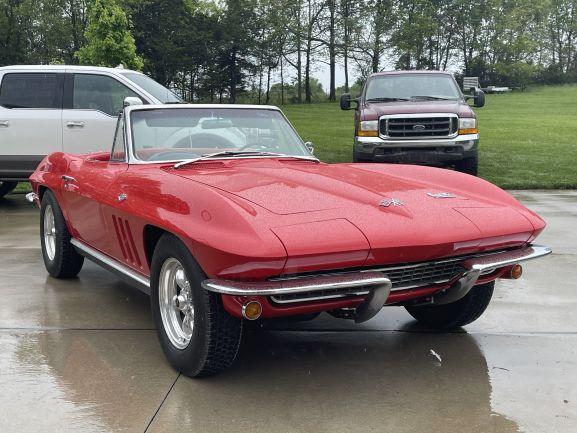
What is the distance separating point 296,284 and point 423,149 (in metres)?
8.64

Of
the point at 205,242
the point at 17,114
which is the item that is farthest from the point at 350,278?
the point at 17,114

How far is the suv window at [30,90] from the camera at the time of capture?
383 inches

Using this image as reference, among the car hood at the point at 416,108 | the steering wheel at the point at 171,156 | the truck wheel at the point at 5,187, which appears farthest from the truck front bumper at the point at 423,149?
the steering wheel at the point at 171,156

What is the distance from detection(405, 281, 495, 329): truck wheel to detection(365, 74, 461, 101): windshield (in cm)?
798

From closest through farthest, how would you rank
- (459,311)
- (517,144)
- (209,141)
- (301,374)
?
(301,374) < (459,311) < (209,141) < (517,144)

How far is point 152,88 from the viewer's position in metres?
9.98

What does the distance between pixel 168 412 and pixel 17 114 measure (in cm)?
743

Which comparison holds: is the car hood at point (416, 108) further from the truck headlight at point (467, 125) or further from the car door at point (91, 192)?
the car door at point (91, 192)

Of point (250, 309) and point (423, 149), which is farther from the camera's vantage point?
point (423, 149)

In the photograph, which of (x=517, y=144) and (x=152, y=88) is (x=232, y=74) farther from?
(x=152, y=88)

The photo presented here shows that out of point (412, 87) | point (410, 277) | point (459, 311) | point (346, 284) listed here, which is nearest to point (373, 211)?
point (410, 277)

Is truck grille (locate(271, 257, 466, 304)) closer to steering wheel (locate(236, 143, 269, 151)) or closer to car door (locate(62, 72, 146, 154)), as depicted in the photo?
steering wheel (locate(236, 143, 269, 151))

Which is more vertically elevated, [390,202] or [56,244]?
[390,202]

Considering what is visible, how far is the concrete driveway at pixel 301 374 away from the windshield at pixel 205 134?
114 centimetres
